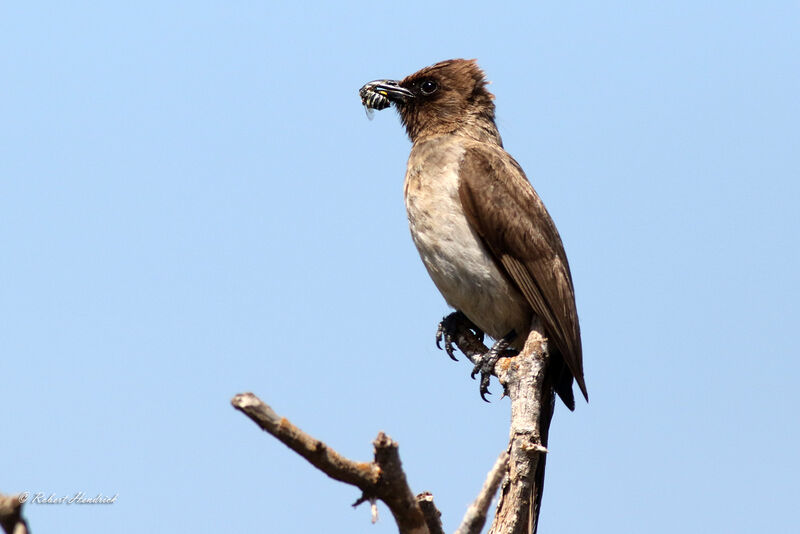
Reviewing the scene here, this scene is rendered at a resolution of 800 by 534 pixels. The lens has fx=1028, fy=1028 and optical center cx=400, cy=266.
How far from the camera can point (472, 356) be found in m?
7.17

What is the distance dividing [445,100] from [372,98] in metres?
0.80

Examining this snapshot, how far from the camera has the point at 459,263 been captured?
7062mm

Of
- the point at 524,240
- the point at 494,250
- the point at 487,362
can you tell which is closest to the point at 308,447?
the point at 487,362

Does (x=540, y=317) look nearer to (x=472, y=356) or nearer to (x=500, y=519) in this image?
(x=472, y=356)

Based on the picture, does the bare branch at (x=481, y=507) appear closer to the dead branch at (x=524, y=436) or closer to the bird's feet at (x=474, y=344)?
the dead branch at (x=524, y=436)

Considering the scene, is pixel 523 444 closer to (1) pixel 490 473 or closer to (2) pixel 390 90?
(1) pixel 490 473

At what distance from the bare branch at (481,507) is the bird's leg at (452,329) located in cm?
338

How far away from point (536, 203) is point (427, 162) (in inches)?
33.7

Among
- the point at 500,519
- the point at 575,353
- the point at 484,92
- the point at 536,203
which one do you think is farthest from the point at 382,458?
the point at 484,92

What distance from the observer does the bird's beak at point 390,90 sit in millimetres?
8617

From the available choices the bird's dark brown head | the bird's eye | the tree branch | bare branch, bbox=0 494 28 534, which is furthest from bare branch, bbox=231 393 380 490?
the bird's eye

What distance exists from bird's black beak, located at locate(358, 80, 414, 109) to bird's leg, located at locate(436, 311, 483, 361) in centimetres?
206

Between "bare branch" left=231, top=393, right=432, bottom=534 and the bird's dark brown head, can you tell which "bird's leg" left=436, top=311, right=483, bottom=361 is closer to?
the bird's dark brown head

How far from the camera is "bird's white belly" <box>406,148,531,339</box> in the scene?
23.2ft
